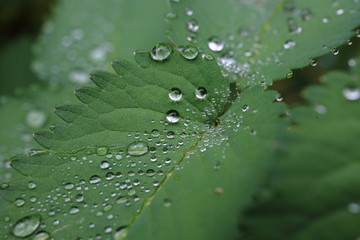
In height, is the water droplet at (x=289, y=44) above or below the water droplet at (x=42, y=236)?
above

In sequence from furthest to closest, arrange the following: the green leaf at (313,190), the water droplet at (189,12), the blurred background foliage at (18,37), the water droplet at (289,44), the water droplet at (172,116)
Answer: the blurred background foliage at (18,37) < the water droplet at (189,12) < the water droplet at (289,44) < the water droplet at (172,116) < the green leaf at (313,190)

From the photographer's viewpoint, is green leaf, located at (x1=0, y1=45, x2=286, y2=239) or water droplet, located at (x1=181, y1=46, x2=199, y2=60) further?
water droplet, located at (x1=181, y1=46, x2=199, y2=60)

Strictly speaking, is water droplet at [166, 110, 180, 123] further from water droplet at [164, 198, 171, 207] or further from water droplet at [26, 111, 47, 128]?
water droplet at [26, 111, 47, 128]

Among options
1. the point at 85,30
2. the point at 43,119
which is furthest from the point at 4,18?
the point at 43,119

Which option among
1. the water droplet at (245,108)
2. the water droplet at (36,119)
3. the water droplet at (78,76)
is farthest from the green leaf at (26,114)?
the water droplet at (245,108)

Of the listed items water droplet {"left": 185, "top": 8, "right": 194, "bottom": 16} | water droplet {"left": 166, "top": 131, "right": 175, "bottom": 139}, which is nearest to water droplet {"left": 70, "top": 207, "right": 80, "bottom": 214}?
water droplet {"left": 166, "top": 131, "right": 175, "bottom": 139}

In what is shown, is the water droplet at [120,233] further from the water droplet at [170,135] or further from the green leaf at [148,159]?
the water droplet at [170,135]
